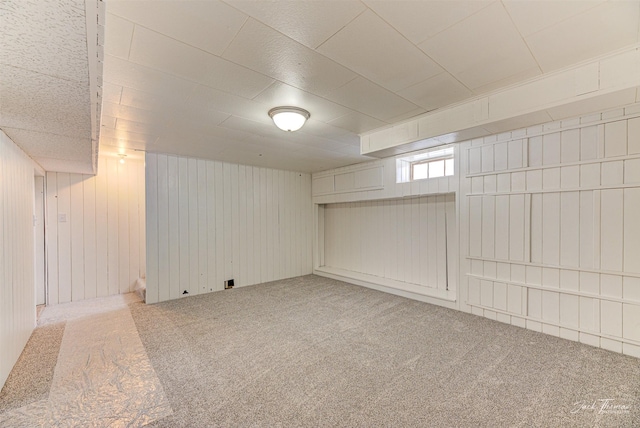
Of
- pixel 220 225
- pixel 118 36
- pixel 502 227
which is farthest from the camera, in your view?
pixel 220 225

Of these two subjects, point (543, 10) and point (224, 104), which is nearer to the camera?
point (543, 10)

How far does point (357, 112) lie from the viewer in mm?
2775

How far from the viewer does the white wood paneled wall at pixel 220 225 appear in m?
4.28

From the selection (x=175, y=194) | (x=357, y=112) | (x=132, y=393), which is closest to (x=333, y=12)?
(x=357, y=112)

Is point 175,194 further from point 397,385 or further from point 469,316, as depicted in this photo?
point 469,316

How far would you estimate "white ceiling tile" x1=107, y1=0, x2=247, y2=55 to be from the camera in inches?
53.3

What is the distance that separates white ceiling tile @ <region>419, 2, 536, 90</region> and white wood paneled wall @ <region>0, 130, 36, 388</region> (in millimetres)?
3421

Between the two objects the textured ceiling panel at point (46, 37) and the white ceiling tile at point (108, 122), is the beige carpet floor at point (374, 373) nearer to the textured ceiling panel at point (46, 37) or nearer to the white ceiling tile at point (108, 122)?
the textured ceiling panel at point (46, 37)

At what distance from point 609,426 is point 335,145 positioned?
353 cm

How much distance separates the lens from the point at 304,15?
1.46 metres

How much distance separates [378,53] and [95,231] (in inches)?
202

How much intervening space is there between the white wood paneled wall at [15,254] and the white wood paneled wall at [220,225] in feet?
4.24

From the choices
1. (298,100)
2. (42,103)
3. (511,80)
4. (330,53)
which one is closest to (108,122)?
(42,103)

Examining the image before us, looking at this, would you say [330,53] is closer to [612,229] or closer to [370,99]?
[370,99]
